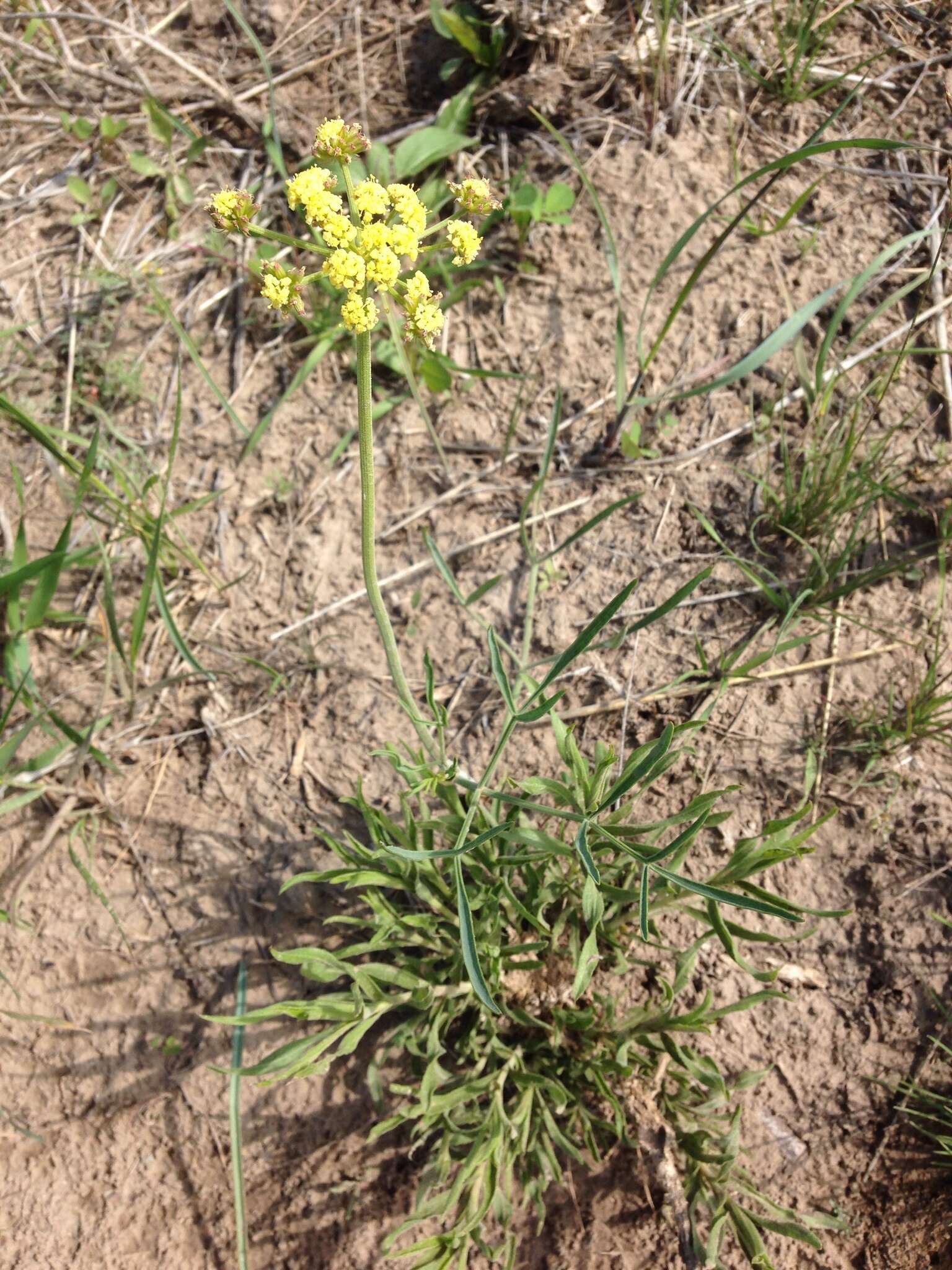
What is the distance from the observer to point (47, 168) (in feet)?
10.9

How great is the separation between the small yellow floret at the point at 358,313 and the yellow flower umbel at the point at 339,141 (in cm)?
25

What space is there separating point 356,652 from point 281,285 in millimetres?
1369

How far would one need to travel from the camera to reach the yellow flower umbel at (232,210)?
1.52 m

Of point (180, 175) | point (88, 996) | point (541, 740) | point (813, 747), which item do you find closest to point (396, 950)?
point (541, 740)

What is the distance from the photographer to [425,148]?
2.95m

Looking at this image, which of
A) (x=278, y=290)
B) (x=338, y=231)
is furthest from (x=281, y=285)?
(x=338, y=231)

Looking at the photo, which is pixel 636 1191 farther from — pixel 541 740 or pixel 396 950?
pixel 541 740

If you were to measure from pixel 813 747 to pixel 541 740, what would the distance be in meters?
0.74

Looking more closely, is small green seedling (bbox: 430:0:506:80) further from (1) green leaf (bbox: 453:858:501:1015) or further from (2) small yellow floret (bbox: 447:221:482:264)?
(1) green leaf (bbox: 453:858:501:1015)

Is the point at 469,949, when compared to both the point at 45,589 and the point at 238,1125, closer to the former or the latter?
the point at 238,1125

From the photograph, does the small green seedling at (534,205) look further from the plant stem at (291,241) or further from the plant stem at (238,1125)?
the plant stem at (238,1125)

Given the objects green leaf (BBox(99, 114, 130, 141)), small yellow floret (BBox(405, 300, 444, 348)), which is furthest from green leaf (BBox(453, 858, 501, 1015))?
green leaf (BBox(99, 114, 130, 141))

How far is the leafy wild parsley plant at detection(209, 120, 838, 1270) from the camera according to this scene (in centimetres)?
191

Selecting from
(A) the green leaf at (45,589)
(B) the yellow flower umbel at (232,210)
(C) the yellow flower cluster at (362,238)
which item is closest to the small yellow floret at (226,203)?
(B) the yellow flower umbel at (232,210)
